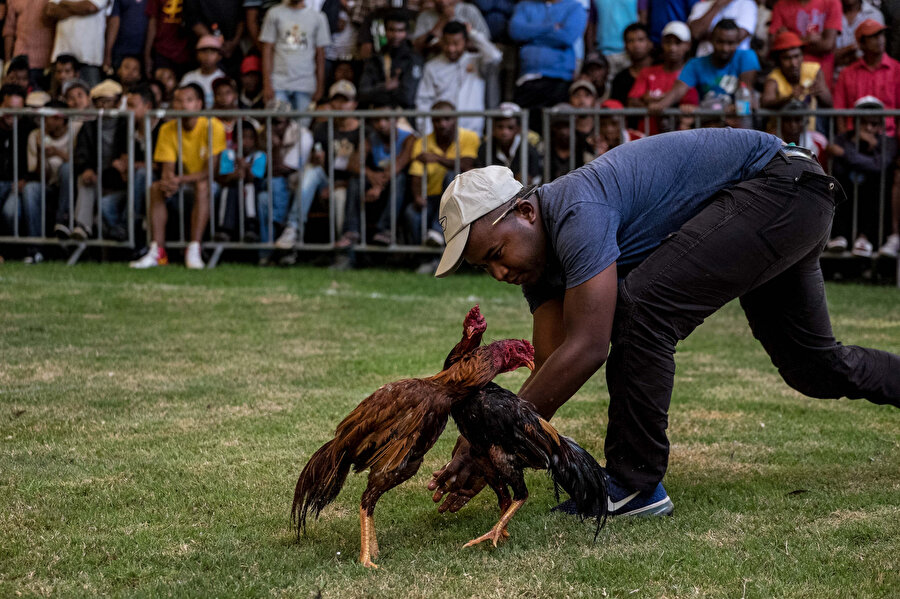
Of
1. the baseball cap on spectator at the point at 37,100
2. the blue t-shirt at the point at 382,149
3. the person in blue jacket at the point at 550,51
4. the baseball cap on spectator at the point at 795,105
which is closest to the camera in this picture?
the baseball cap on spectator at the point at 795,105

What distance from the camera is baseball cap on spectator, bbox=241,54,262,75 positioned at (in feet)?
42.2

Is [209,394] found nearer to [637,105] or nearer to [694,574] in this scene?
[694,574]

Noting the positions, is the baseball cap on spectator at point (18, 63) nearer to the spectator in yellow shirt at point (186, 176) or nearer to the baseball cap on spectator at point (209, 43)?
the baseball cap on spectator at point (209, 43)

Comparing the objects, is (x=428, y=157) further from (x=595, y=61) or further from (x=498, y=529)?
(x=498, y=529)

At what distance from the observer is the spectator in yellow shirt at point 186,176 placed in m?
11.4

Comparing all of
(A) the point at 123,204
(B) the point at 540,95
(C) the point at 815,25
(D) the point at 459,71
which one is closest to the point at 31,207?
(A) the point at 123,204

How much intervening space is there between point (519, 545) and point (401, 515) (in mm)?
532

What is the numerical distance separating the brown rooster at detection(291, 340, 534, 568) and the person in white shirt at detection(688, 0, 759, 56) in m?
8.38

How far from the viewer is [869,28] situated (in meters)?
10.5

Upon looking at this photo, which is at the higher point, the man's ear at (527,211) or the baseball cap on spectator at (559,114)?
the baseball cap on spectator at (559,114)

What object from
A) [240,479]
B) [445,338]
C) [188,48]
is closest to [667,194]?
[240,479]

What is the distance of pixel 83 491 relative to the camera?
4.18 meters

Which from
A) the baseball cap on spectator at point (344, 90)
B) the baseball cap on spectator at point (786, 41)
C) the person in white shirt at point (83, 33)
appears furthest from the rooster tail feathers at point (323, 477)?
the person in white shirt at point (83, 33)

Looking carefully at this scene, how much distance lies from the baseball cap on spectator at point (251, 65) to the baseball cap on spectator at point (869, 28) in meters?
6.60
